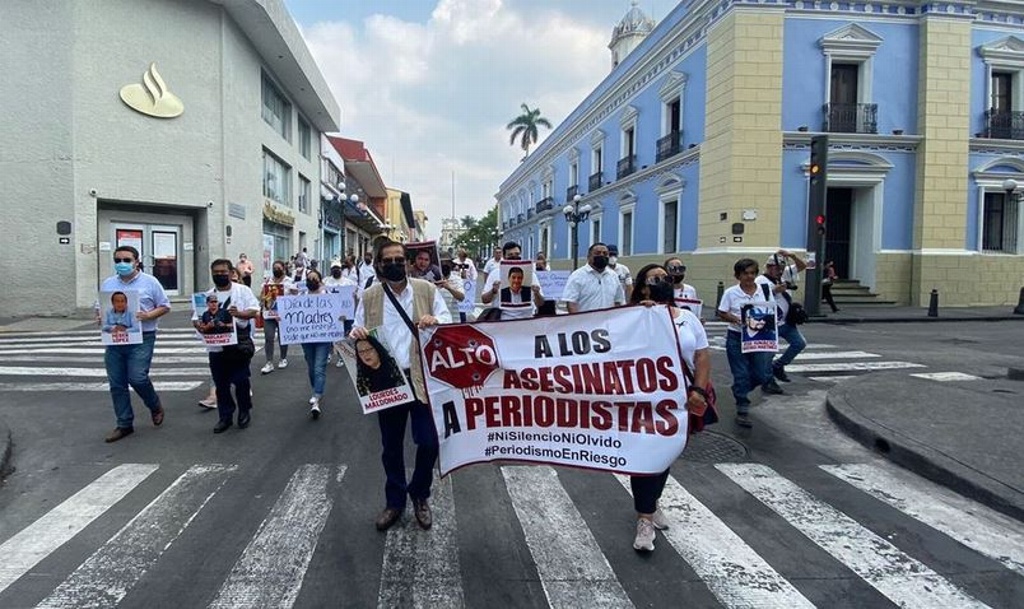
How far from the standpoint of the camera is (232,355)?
663cm

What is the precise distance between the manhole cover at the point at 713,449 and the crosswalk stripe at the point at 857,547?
0.39m

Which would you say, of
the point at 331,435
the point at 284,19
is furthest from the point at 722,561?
the point at 284,19

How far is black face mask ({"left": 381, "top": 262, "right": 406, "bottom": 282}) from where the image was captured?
422 centimetres

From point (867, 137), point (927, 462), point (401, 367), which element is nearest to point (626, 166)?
point (867, 137)

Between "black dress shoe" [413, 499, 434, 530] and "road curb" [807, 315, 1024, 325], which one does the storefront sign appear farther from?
"black dress shoe" [413, 499, 434, 530]

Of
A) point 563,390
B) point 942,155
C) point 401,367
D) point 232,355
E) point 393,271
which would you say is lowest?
point 232,355

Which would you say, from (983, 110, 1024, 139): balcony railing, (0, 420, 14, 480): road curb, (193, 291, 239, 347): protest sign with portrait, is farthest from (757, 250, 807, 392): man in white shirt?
(983, 110, 1024, 139): balcony railing

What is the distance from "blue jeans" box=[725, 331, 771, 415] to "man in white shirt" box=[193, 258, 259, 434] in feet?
17.6

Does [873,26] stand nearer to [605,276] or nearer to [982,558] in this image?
[605,276]

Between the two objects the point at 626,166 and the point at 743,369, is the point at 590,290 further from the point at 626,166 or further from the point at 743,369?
the point at 626,166

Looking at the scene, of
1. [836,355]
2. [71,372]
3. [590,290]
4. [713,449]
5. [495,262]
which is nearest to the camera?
[713,449]

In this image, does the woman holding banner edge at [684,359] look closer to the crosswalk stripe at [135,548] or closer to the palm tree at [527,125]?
the crosswalk stripe at [135,548]

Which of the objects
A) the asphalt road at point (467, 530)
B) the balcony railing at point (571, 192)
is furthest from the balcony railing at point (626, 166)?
the asphalt road at point (467, 530)

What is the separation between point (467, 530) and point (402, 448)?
2.29ft
